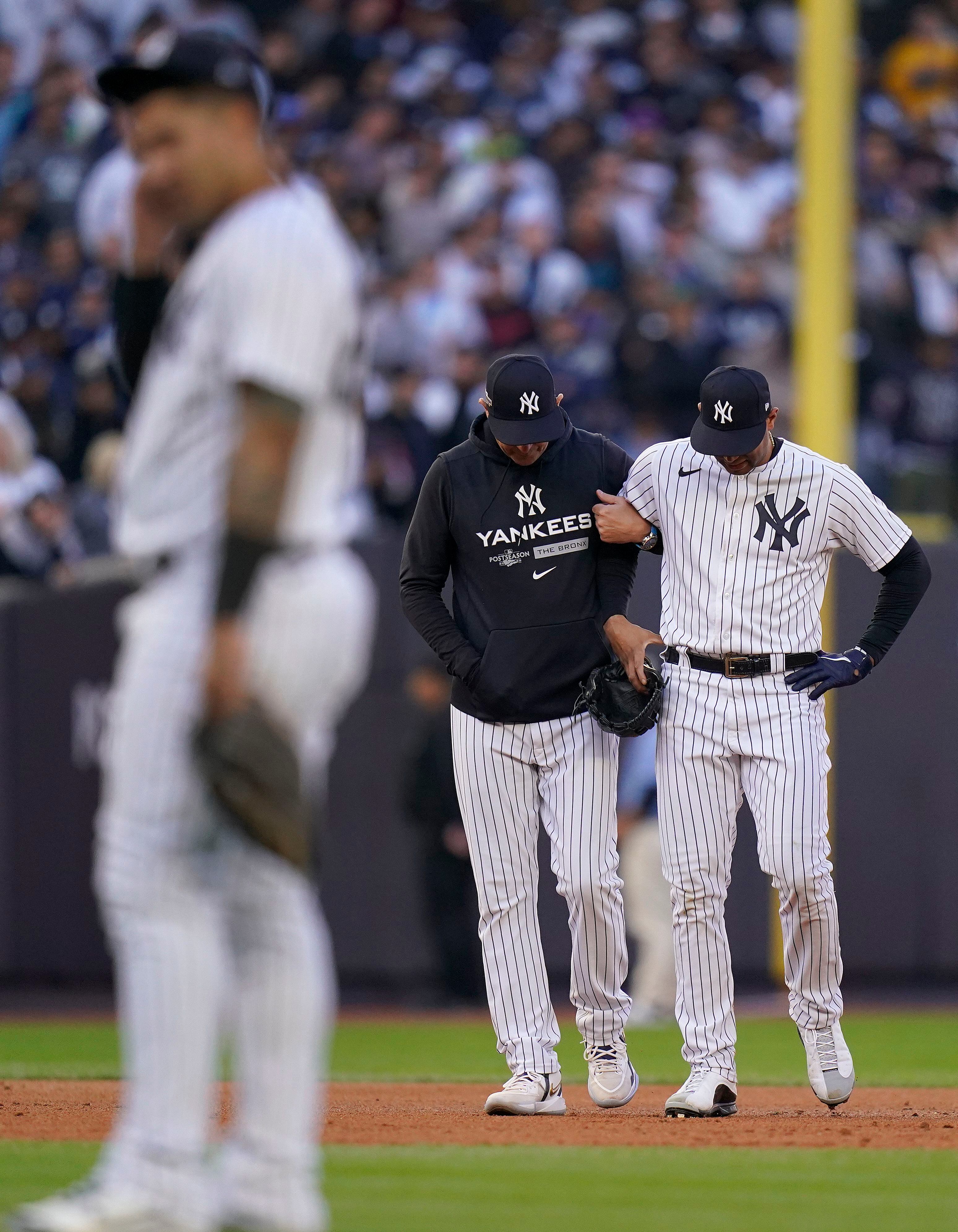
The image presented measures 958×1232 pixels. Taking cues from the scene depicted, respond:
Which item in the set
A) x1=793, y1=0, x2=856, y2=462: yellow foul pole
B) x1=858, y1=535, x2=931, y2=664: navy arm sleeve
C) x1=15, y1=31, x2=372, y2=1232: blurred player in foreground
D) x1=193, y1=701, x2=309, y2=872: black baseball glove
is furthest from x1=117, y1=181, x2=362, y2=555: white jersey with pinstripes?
x1=793, y1=0, x2=856, y2=462: yellow foul pole

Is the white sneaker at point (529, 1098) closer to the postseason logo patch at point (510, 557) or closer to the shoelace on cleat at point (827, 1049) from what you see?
the shoelace on cleat at point (827, 1049)

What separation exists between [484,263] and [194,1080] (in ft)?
37.8

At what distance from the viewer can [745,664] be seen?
5859 millimetres

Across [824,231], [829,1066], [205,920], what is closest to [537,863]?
[829,1066]

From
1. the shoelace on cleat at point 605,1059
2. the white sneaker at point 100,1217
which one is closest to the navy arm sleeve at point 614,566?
the shoelace on cleat at point 605,1059

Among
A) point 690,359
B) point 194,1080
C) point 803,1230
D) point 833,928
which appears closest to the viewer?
point 194,1080

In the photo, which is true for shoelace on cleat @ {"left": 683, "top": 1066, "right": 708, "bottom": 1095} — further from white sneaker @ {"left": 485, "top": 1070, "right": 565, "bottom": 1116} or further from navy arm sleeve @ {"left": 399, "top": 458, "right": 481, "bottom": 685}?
navy arm sleeve @ {"left": 399, "top": 458, "right": 481, "bottom": 685}

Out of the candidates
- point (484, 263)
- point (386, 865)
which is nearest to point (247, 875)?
point (386, 865)

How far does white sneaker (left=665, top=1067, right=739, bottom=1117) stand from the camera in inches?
226

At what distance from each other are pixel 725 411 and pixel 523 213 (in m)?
9.23

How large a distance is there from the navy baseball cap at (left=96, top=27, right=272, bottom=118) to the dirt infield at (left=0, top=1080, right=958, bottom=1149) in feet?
8.72

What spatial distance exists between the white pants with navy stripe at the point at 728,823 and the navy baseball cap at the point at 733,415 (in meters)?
0.64

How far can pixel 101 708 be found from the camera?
40.3 feet

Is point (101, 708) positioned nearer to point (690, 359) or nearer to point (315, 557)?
point (690, 359)
